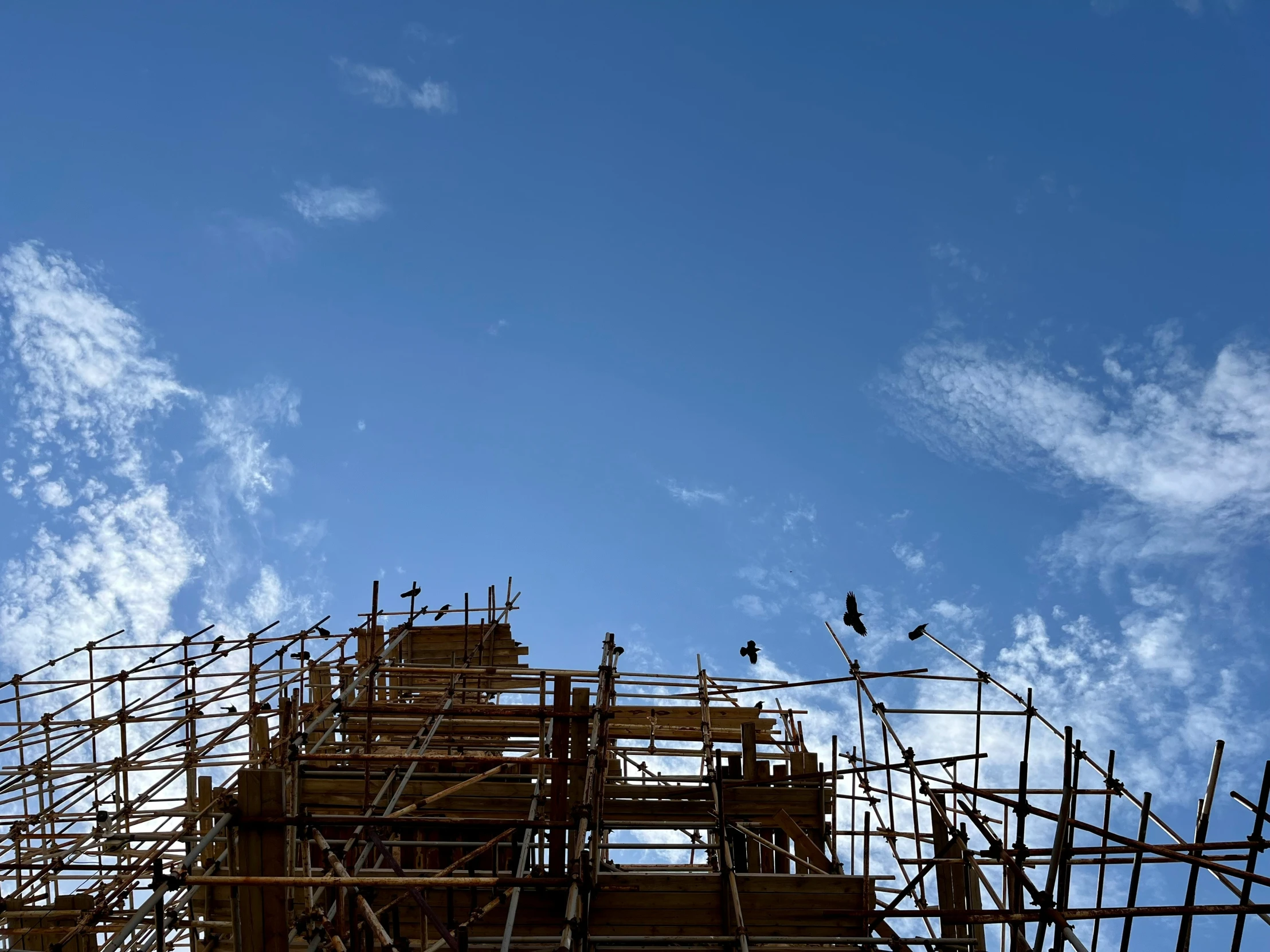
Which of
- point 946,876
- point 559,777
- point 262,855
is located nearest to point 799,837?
point 946,876

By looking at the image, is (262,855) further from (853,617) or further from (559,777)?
(853,617)

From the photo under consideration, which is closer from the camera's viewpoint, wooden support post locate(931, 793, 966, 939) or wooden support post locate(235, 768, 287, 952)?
wooden support post locate(235, 768, 287, 952)

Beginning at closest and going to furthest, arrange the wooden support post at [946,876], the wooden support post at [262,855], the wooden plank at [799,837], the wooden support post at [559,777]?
the wooden support post at [262,855], the wooden support post at [559,777], the wooden support post at [946,876], the wooden plank at [799,837]

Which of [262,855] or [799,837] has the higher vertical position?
[799,837]

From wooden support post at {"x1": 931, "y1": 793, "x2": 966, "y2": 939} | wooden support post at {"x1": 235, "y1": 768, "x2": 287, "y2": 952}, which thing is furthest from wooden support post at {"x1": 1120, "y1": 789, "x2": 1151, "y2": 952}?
wooden support post at {"x1": 235, "y1": 768, "x2": 287, "y2": 952}

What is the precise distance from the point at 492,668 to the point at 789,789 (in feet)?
16.8

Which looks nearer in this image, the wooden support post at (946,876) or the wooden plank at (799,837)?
the wooden support post at (946,876)

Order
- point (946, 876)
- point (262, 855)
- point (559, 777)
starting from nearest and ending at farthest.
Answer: point (262, 855)
point (559, 777)
point (946, 876)

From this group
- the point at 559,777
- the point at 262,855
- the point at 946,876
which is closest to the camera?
the point at 262,855

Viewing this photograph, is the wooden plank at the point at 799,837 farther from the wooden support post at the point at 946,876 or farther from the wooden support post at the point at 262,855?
the wooden support post at the point at 262,855

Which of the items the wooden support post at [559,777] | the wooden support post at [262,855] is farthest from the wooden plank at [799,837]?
the wooden support post at [262,855]

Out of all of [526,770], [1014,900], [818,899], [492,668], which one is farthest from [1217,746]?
[492,668]

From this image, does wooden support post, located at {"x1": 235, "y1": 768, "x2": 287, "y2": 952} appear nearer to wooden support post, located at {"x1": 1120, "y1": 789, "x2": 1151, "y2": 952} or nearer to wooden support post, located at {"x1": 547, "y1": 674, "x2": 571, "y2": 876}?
wooden support post, located at {"x1": 547, "y1": 674, "x2": 571, "y2": 876}

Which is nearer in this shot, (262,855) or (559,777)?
(262,855)
